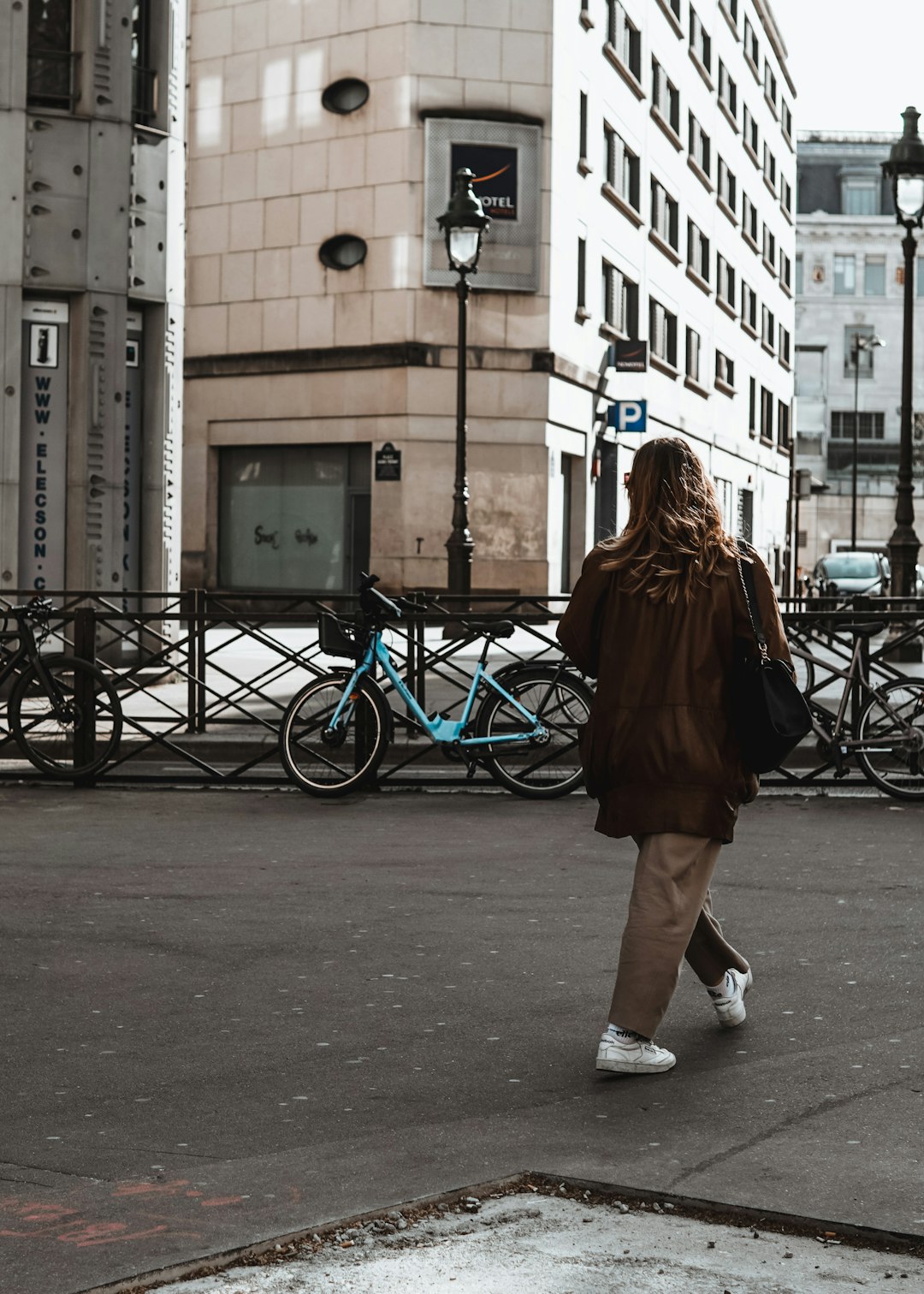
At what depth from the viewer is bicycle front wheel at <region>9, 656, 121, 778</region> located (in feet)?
37.6

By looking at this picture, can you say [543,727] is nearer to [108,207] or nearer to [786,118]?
[108,207]

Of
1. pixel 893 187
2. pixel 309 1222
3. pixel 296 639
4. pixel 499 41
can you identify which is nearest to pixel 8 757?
pixel 296 639

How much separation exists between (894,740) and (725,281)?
42759 mm

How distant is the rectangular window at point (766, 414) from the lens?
5856 centimetres

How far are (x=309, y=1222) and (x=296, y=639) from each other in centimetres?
1067

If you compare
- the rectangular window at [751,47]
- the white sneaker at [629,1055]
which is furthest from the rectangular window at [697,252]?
the white sneaker at [629,1055]

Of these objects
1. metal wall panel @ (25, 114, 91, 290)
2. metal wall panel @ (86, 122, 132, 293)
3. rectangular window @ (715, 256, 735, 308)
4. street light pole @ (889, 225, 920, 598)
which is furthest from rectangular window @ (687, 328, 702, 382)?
metal wall panel @ (25, 114, 91, 290)

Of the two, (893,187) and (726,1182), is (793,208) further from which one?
(726,1182)

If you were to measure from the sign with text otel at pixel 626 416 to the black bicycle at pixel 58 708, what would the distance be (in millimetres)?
24425

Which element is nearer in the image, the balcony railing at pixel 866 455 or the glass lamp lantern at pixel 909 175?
the glass lamp lantern at pixel 909 175

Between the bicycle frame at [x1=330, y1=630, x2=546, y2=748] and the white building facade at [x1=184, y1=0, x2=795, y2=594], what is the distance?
20588 millimetres

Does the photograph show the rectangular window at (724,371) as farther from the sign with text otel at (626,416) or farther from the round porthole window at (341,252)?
the round porthole window at (341,252)

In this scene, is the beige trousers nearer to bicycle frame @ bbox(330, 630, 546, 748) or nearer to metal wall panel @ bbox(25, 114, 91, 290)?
bicycle frame @ bbox(330, 630, 546, 748)

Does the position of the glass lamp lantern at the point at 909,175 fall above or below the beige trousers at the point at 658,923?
above
